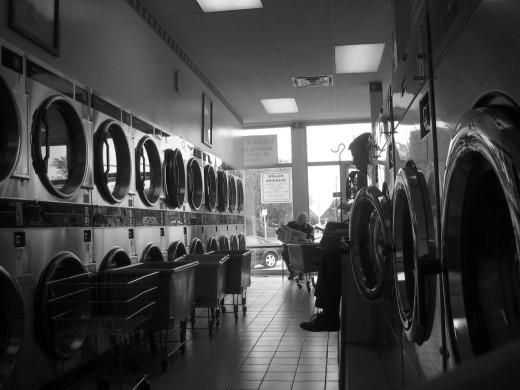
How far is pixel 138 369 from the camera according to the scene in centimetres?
377

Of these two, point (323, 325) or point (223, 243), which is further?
point (223, 243)

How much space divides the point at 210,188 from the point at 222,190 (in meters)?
0.73

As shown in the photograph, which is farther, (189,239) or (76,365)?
(189,239)

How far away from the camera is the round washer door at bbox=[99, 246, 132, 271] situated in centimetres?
378

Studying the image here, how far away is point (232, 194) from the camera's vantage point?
912 centimetres

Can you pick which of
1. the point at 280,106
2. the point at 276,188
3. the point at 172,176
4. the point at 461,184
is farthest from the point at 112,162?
the point at 276,188

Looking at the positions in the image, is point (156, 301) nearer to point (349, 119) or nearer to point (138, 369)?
point (138, 369)

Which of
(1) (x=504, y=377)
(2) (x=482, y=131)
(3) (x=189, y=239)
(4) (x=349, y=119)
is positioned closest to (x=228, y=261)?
(3) (x=189, y=239)

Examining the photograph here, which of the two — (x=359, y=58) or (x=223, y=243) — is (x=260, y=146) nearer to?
(x=223, y=243)

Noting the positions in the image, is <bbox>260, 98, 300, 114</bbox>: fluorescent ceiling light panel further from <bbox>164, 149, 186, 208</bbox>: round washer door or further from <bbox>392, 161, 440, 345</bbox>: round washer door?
<bbox>392, 161, 440, 345</bbox>: round washer door

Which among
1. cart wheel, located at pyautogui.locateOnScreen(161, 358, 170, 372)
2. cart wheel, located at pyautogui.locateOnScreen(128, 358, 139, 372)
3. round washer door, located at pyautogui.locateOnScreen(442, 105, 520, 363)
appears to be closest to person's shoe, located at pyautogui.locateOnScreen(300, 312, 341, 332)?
cart wheel, located at pyautogui.locateOnScreen(161, 358, 170, 372)

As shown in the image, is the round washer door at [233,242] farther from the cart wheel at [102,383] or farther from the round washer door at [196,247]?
the cart wheel at [102,383]

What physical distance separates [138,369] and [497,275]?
3.19 m

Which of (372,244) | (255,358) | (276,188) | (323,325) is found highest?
(276,188)
